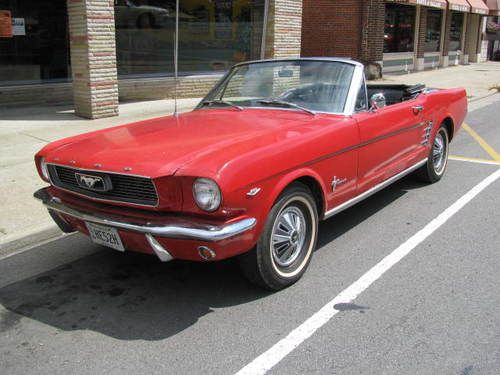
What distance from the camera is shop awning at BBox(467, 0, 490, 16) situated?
26.9m

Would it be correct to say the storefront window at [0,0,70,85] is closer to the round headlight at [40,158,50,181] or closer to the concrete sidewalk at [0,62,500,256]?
the concrete sidewalk at [0,62,500,256]

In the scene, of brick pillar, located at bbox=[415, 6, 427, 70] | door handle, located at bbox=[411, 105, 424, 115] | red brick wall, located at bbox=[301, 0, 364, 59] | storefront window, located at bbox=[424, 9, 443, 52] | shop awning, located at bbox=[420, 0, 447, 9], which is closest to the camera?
door handle, located at bbox=[411, 105, 424, 115]

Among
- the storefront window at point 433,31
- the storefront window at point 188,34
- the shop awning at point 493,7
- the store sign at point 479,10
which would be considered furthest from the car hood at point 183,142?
the shop awning at point 493,7

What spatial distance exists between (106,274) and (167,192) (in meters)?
1.31

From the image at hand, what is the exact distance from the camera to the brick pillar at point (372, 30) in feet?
65.0

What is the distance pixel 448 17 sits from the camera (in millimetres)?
26406

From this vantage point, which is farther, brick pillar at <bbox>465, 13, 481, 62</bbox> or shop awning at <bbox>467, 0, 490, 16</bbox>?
brick pillar at <bbox>465, 13, 481, 62</bbox>

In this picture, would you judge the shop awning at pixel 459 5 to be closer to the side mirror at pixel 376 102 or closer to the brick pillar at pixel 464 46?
the brick pillar at pixel 464 46

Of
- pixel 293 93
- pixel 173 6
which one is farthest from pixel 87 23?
pixel 293 93

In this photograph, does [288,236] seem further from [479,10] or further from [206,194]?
[479,10]

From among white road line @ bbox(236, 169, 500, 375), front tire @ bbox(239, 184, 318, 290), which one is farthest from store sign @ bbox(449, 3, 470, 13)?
front tire @ bbox(239, 184, 318, 290)

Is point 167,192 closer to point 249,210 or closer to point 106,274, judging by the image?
point 249,210

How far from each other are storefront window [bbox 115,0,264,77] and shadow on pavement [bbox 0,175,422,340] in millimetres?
8602

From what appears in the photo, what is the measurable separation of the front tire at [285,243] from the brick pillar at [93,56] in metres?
6.99
